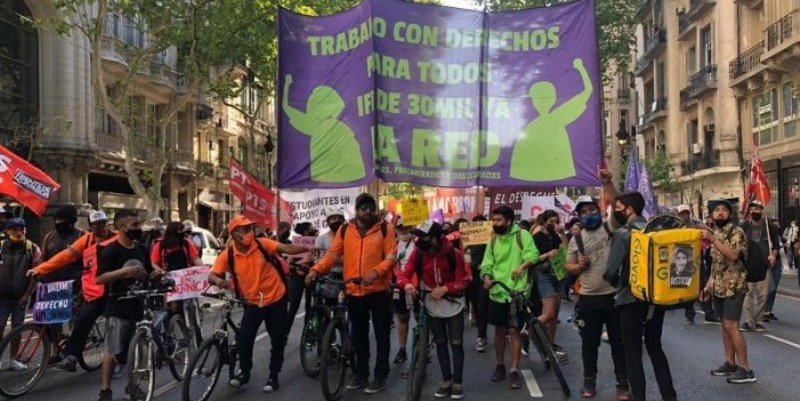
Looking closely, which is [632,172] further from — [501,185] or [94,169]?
[94,169]

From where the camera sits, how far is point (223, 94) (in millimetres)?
25203

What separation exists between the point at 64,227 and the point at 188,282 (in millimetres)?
2045

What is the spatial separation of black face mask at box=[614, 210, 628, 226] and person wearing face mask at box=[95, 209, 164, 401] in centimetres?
436

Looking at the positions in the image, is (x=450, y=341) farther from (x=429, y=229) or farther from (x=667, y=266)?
(x=667, y=266)

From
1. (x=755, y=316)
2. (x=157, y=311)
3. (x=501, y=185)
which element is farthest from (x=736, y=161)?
(x=157, y=311)

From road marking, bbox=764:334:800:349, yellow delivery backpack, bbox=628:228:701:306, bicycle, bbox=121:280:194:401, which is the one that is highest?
yellow delivery backpack, bbox=628:228:701:306

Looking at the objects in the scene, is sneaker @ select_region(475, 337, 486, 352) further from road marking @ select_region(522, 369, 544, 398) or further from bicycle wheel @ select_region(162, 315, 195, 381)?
bicycle wheel @ select_region(162, 315, 195, 381)

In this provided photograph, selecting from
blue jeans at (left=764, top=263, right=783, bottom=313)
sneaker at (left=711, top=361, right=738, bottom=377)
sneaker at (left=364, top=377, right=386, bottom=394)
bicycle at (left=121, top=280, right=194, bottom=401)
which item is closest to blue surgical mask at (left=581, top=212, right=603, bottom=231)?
sneaker at (left=711, top=361, right=738, bottom=377)

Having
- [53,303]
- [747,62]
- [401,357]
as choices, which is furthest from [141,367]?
[747,62]

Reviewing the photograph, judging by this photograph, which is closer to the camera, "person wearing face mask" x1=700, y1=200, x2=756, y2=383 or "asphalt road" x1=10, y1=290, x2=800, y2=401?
"asphalt road" x1=10, y1=290, x2=800, y2=401

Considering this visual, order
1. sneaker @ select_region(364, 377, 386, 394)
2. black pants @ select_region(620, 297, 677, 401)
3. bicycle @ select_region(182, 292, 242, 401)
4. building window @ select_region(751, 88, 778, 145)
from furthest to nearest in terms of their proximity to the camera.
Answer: building window @ select_region(751, 88, 778, 145) → sneaker @ select_region(364, 377, 386, 394) → bicycle @ select_region(182, 292, 242, 401) → black pants @ select_region(620, 297, 677, 401)

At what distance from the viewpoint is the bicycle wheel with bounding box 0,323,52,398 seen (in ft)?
24.4

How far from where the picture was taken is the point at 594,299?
716cm

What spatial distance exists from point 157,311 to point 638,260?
472cm
